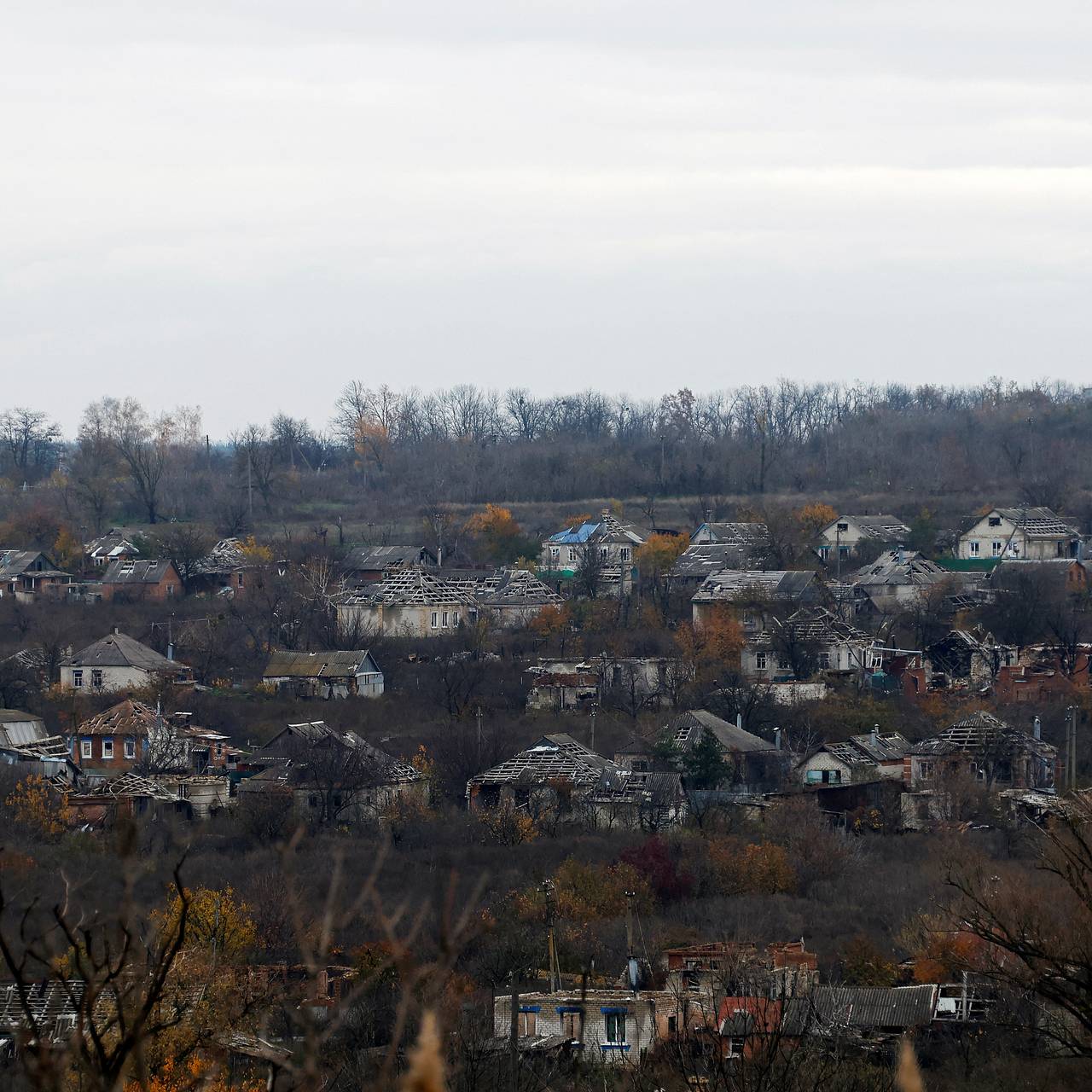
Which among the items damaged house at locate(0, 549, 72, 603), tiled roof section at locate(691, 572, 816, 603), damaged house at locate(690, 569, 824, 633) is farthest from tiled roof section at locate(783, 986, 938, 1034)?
damaged house at locate(0, 549, 72, 603)

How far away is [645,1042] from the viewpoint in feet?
50.0

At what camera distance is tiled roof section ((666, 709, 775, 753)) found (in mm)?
27422

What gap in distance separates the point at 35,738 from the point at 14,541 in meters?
22.6

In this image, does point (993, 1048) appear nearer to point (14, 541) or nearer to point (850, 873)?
point (850, 873)

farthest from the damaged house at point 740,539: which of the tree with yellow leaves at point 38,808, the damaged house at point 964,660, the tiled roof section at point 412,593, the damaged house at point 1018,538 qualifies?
the tree with yellow leaves at point 38,808

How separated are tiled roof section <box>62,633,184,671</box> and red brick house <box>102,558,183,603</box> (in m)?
8.17

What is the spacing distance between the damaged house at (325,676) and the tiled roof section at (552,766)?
22.0 ft

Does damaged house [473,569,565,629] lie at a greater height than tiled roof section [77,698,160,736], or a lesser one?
greater

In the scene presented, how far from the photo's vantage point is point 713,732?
2758 cm

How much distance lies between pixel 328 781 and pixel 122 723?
5.06m

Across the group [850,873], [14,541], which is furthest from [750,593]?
[14,541]

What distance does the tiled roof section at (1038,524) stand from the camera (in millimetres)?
43188

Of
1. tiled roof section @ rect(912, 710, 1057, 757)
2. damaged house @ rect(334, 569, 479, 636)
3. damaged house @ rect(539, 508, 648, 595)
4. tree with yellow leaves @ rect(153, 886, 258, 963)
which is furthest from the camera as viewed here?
damaged house @ rect(539, 508, 648, 595)

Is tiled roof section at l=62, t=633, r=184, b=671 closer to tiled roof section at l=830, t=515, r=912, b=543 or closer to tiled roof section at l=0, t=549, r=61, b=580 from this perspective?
tiled roof section at l=0, t=549, r=61, b=580
